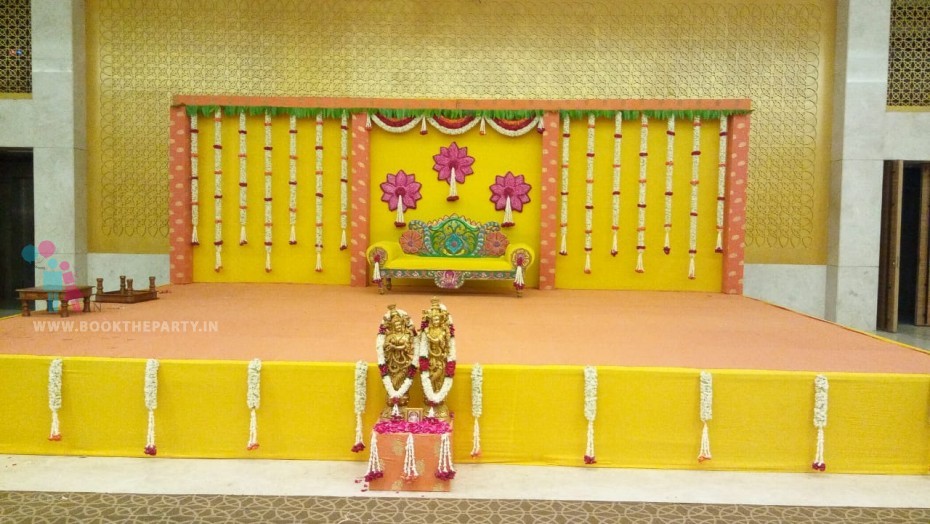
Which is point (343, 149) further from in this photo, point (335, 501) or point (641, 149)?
point (335, 501)

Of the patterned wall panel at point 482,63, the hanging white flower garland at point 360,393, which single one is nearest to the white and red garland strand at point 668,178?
the patterned wall panel at point 482,63

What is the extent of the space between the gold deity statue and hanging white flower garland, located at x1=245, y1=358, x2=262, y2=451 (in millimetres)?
647

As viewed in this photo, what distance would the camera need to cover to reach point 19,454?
295 cm

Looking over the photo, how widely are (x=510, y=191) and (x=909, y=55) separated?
16.3 ft

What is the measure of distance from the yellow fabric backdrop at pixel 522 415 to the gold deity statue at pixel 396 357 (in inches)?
5.7

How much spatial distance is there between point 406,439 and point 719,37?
252 inches

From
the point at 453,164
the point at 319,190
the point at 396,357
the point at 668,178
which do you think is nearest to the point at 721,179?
the point at 668,178

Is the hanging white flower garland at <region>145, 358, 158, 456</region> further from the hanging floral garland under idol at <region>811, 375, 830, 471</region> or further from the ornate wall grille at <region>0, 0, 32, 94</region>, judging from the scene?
the ornate wall grille at <region>0, 0, 32, 94</region>

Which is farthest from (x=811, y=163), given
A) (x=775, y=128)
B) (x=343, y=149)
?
(x=343, y=149)

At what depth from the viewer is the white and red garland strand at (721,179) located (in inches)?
255

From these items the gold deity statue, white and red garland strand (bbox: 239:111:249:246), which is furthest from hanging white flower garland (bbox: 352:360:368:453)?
white and red garland strand (bbox: 239:111:249:246)

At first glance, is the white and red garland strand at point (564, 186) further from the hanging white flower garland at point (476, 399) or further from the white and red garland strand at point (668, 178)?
the hanging white flower garland at point (476, 399)

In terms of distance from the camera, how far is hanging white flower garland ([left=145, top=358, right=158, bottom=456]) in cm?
290
